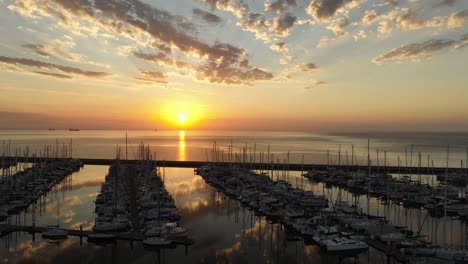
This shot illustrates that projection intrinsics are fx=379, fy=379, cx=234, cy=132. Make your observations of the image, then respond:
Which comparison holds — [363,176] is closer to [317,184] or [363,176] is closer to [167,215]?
[317,184]

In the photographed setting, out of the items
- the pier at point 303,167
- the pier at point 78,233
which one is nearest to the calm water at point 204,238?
the pier at point 78,233

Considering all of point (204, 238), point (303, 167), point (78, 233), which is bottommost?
point (204, 238)

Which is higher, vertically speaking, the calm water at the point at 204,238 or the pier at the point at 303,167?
the pier at the point at 303,167

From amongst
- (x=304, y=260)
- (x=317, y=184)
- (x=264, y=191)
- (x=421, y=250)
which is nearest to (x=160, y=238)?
(x=304, y=260)

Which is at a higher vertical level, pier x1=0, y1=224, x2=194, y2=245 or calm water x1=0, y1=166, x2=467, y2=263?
pier x1=0, y1=224, x2=194, y2=245

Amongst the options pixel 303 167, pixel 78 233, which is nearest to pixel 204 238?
pixel 78 233

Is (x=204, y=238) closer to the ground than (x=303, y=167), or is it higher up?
closer to the ground

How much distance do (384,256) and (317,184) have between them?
3507cm

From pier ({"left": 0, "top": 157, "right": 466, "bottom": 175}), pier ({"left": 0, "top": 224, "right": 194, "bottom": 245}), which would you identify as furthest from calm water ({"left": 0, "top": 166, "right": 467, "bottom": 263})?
pier ({"left": 0, "top": 157, "right": 466, "bottom": 175})

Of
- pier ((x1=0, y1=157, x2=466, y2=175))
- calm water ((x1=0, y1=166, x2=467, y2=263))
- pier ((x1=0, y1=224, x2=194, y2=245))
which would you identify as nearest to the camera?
calm water ((x1=0, y1=166, x2=467, y2=263))

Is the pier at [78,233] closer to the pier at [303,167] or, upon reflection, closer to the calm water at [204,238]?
the calm water at [204,238]

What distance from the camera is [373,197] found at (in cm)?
4841

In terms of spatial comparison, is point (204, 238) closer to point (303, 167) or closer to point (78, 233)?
point (78, 233)

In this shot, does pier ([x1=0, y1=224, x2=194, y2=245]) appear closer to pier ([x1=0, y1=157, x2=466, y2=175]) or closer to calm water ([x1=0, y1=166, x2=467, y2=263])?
calm water ([x1=0, y1=166, x2=467, y2=263])
